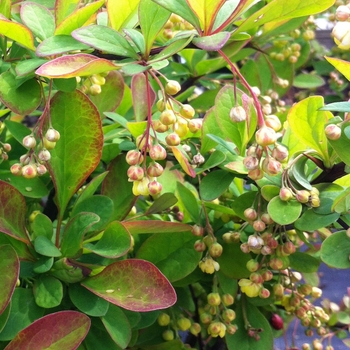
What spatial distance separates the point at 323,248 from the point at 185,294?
0.25 m

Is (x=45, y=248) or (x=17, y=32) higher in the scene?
(x=17, y=32)

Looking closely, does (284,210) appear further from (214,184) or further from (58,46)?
(58,46)

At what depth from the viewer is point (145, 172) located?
492 millimetres

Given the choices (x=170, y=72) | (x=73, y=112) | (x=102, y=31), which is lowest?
(x=170, y=72)

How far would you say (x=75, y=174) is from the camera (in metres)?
0.57

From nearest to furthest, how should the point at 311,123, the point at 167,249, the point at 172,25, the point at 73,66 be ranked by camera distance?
the point at 73,66, the point at 311,123, the point at 167,249, the point at 172,25

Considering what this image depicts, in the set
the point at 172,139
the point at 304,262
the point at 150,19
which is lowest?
the point at 304,262

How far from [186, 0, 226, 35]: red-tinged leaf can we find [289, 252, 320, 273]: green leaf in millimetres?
338

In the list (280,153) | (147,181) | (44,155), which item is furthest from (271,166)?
(44,155)

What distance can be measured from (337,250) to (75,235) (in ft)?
0.85

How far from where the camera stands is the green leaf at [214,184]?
20.8 inches

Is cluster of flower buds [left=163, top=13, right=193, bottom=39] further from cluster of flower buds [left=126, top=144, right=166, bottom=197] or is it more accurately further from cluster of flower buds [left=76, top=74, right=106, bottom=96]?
cluster of flower buds [left=126, top=144, right=166, bottom=197]

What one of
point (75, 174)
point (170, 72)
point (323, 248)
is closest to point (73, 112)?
point (75, 174)

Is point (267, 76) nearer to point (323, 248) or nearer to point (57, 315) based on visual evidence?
point (323, 248)
